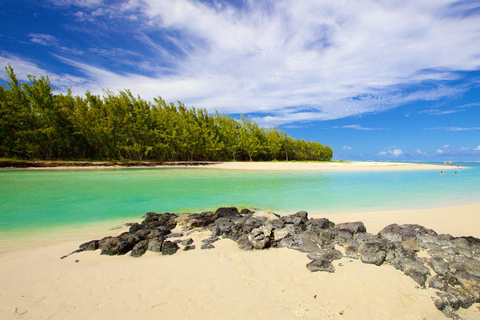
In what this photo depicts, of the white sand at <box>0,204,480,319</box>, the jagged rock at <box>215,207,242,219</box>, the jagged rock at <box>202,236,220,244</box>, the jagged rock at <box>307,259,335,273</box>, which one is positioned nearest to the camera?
the white sand at <box>0,204,480,319</box>

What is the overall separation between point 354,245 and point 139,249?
4585 millimetres

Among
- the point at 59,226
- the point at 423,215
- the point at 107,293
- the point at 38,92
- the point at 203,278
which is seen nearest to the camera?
the point at 107,293

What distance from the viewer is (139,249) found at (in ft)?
16.0

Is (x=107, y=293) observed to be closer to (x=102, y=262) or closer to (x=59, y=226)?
(x=102, y=262)

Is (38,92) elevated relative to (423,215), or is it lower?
elevated

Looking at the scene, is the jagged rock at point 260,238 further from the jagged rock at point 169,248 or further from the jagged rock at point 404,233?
the jagged rock at point 404,233

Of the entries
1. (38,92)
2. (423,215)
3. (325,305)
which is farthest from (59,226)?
(38,92)

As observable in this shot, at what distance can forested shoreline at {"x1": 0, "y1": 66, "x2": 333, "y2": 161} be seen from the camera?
3884 centimetres

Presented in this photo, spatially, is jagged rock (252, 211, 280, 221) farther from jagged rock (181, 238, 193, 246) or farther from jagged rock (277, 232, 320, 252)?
jagged rock (181, 238, 193, 246)

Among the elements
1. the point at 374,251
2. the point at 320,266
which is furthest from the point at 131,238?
the point at 374,251

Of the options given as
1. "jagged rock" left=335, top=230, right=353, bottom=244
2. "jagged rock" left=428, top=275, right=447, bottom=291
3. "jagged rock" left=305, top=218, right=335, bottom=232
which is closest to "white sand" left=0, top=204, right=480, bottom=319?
"jagged rock" left=428, top=275, right=447, bottom=291

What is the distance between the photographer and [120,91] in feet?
157

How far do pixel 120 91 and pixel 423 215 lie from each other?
5379cm

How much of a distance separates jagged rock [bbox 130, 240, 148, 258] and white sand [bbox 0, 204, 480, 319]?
0.12 m
